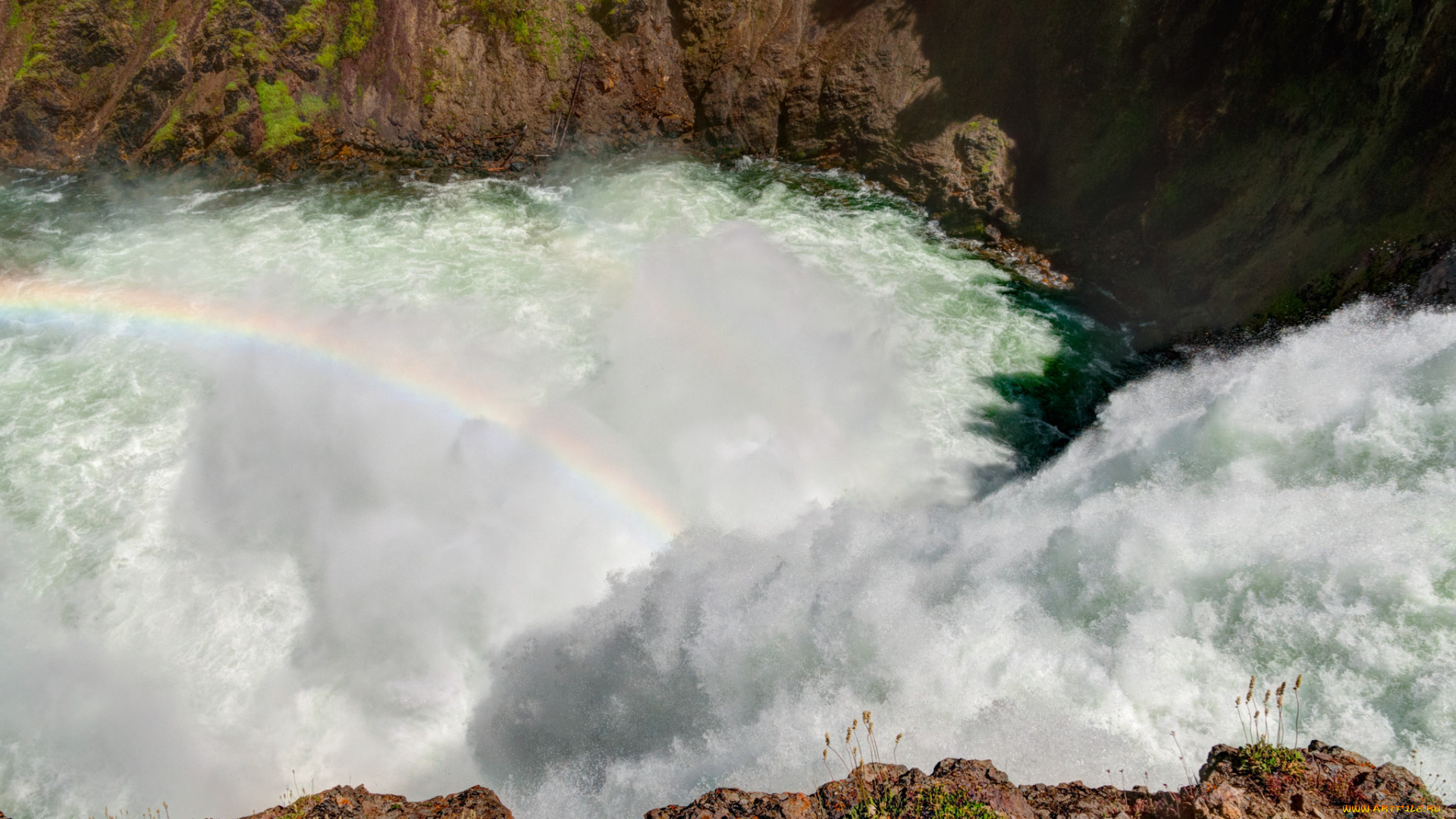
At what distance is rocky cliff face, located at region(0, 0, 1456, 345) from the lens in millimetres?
13711

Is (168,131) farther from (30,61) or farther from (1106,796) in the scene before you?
(1106,796)

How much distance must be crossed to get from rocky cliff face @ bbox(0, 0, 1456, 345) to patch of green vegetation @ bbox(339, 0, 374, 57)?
62 millimetres

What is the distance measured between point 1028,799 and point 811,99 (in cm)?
1756

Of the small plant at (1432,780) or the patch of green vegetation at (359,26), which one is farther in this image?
the patch of green vegetation at (359,26)

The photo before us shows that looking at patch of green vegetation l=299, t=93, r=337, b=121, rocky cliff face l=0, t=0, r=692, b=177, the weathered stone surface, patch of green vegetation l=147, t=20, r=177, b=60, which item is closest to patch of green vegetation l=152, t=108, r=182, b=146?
rocky cliff face l=0, t=0, r=692, b=177

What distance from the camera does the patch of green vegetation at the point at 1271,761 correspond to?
5.12 meters

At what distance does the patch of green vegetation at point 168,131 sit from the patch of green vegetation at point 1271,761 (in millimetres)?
23804

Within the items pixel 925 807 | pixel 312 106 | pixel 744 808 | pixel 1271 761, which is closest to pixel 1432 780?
pixel 1271 761

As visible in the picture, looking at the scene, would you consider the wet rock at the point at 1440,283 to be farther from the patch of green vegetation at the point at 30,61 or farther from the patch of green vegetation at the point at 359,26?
the patch of green vegetation at the point at 30,61

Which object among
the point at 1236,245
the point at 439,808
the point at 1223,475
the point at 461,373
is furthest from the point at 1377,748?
the point at 461,373

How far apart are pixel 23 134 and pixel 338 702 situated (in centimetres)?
1925

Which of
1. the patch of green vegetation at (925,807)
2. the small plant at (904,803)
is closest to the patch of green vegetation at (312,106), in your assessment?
the small plant at (904,803)

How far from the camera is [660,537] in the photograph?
10.9 meters

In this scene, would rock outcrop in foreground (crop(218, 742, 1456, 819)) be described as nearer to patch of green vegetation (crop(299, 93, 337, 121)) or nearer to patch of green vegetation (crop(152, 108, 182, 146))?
patch of green vegetation (crop(299, 93, 337, 121))
